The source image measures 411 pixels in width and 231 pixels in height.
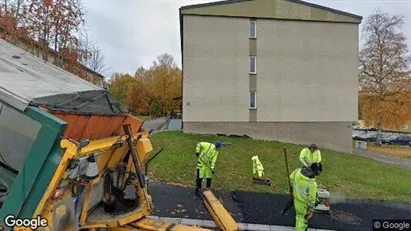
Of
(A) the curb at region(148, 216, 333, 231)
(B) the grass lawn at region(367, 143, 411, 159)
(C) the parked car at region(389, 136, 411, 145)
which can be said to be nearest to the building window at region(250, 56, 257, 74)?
(B) the grass lawn at region(367, 143, 411, 159)

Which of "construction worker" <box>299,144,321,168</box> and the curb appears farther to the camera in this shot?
"construction worker" <box>299,144,321,168</box>

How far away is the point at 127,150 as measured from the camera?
3.66m

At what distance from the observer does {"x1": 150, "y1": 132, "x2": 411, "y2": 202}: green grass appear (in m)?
9.96

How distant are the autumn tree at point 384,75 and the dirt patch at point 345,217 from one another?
2451 cm

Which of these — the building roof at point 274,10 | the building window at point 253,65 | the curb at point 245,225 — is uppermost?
the building roof at point 274,10

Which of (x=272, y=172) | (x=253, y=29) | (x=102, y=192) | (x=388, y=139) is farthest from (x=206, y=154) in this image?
(x=388, y=139)

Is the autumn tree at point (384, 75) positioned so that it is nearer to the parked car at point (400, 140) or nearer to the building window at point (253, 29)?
the parked car at point (400, 140)

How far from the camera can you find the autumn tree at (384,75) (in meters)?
28.2

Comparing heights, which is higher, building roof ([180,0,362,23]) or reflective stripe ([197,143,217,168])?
building roof ([180,0,362,23])

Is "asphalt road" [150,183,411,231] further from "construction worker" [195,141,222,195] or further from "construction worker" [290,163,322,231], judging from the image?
"construction worker" [290,163,322,231]

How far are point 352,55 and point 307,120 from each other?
5668 millimetres

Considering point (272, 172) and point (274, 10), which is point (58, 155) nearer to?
point (272, 172)

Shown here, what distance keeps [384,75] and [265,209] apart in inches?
1111

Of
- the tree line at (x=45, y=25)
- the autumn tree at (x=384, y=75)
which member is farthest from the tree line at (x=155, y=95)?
the tree line at (x=45, y=25)
